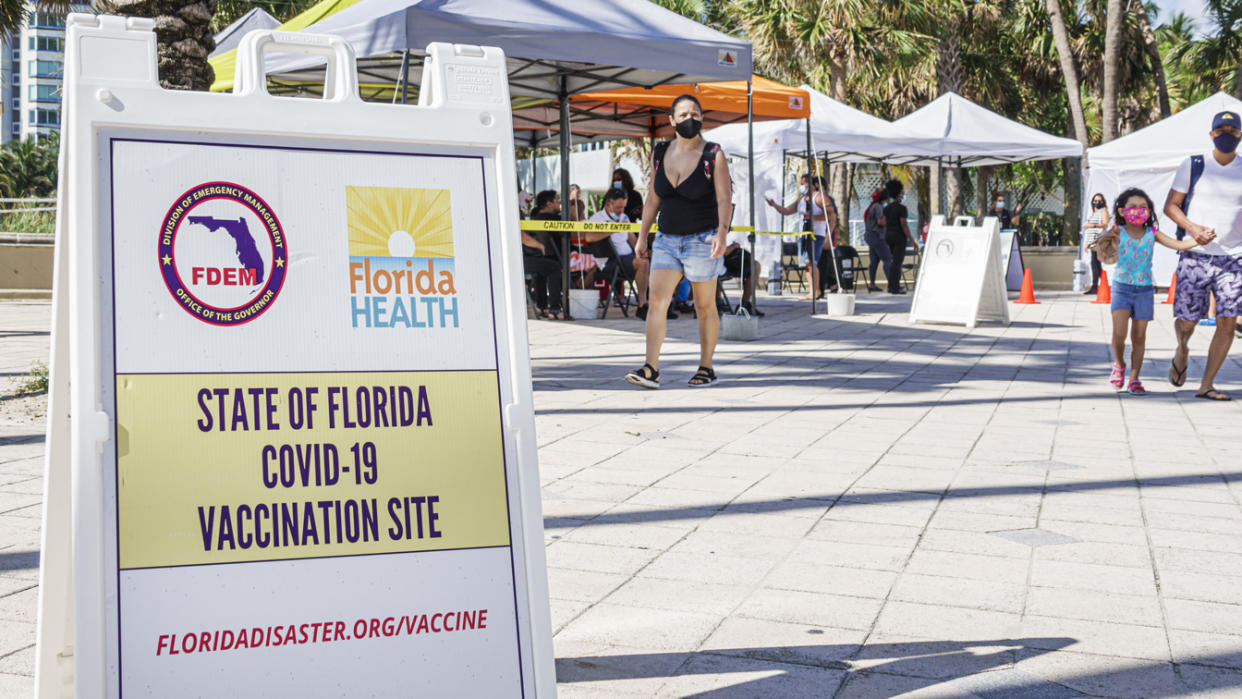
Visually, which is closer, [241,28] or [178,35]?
[178,35]

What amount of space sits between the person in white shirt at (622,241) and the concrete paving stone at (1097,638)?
10.4 meters

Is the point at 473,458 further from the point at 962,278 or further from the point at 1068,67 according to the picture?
the point at 1068,67

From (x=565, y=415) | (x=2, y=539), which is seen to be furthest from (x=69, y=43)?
(x=565, y=415)

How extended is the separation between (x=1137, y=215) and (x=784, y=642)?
19.0 ft

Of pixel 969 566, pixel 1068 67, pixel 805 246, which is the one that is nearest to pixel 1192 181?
pixel 969 566

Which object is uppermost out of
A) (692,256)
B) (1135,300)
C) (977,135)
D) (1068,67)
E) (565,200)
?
(1068,67)

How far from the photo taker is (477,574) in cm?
240

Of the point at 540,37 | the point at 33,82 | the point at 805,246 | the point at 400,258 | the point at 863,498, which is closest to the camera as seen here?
the point at 400,258

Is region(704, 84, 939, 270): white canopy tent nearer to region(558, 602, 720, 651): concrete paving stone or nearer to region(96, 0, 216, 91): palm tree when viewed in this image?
region(96, 0, 216, 91): palm tree

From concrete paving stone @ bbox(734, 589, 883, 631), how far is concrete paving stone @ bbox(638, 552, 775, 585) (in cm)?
16

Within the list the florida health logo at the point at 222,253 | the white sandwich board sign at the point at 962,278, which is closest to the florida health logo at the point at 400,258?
the florida health logo at the point at 222,253

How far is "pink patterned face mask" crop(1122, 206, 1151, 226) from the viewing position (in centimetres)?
803

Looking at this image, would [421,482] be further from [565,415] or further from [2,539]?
[565,415]

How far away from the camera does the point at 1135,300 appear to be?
26.8 ft
